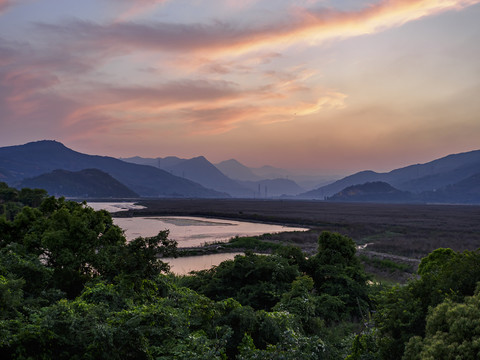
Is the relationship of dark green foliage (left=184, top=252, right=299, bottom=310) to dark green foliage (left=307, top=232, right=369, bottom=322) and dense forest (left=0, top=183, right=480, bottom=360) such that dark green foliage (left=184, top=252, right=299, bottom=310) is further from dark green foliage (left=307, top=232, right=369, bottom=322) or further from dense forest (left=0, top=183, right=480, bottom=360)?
dark green foliage (left=307, top=232, right=369, bottom=322)

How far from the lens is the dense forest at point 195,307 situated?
8648 mm

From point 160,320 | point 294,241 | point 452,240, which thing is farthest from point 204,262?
point 452,240

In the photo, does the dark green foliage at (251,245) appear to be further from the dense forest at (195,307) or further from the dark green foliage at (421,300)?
the dark green foliage at (421,300)

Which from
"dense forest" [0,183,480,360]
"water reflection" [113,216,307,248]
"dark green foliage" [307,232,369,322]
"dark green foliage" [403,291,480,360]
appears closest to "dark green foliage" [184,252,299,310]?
"dense forest" [0,183,480,360]

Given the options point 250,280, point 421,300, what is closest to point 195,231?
point 250,280

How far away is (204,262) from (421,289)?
29.4m

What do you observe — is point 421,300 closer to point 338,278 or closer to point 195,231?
point 338,278

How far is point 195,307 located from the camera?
38.5 feet

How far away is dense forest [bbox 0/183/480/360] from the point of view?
8648 mm

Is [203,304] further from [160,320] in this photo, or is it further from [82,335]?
[82,335]

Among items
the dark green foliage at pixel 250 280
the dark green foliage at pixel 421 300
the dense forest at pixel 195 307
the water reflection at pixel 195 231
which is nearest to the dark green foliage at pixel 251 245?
the water reflection at pixel 195 231

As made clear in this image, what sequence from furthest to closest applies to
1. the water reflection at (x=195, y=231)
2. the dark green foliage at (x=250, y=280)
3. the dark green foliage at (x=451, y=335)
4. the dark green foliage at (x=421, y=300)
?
the water reflection at (x=195, y=231)
the dark green foliage at (x=250, y=280)
the dark green foliage at (x=421, y=300)
the dark green foliage at (x=451, y=335)

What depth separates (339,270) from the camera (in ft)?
66.3

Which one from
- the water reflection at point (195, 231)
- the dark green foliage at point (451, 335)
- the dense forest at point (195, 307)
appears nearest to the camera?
the dark green foliage at point (451, 335)
